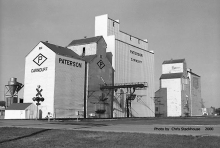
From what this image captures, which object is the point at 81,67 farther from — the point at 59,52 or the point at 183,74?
the point at 183,74

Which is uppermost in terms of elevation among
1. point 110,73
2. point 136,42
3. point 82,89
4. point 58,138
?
point 136,42

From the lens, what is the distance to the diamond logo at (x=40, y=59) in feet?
202

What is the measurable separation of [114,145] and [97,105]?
55344mm

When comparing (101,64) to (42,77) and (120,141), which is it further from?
(120,141)

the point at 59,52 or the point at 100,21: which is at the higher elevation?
the point at 100,21

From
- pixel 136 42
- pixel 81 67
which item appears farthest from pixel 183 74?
pixel 81 67

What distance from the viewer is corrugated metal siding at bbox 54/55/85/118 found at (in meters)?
58.8

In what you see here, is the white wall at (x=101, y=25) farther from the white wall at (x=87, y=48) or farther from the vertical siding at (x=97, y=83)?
the vertical siding at (x=97, y=83)

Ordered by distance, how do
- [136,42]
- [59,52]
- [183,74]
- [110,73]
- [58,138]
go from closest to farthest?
[58,138], [59,52], [110,73], [136,42], [183,74]

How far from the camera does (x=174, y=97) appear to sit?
117 meters

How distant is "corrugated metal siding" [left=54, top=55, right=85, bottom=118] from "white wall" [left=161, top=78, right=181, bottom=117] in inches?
2440

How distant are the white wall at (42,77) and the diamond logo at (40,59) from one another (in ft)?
1.75

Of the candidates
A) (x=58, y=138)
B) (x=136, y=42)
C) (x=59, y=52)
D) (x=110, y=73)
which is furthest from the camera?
(x=136, y=42)

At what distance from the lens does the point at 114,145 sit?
14.2 m
